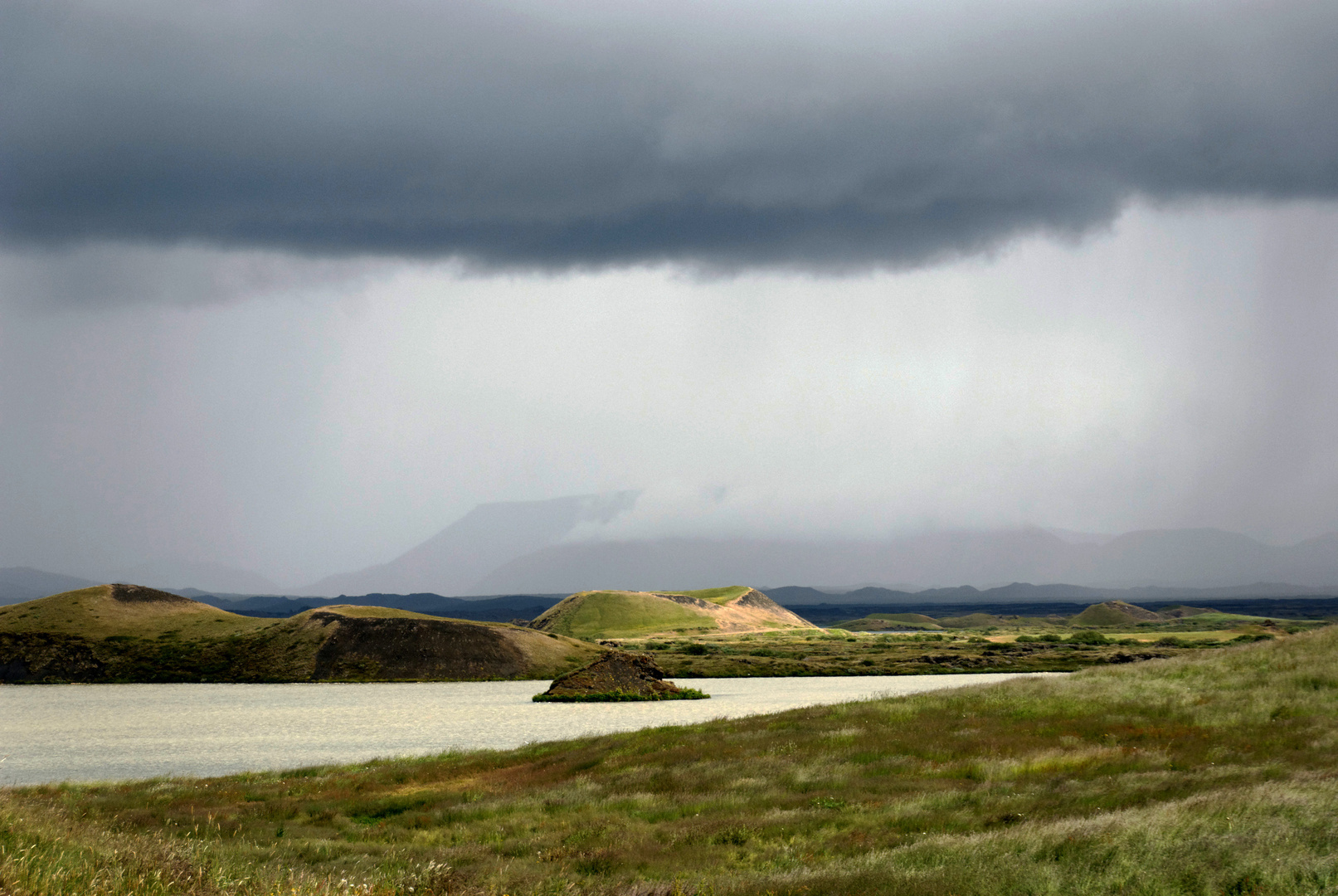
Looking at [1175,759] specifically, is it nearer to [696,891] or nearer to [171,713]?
[696,891]

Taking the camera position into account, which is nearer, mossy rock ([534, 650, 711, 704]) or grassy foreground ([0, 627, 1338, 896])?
grassy foreground ([0, 627, 1338, 896])

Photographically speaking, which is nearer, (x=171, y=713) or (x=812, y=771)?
(x=812, y=771)

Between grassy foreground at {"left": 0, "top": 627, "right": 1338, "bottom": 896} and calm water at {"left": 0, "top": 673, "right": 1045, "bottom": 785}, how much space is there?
7.59 meters

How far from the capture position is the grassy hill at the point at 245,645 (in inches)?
3211

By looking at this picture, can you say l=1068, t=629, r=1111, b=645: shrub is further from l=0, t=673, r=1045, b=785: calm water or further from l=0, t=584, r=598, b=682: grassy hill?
l=0, t=584, r=598, b=682: grassy hill

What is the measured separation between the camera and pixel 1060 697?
111 ft

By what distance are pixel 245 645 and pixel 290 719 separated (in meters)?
42.7

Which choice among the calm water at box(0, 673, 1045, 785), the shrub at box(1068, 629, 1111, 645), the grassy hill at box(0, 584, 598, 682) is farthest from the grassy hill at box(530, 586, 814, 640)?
the calm water at box(0, 673, 1045, 785)

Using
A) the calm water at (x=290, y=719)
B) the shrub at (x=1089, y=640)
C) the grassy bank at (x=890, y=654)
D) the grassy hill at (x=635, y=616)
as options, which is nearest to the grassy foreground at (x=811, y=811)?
the calm water at (x=290, y=719)

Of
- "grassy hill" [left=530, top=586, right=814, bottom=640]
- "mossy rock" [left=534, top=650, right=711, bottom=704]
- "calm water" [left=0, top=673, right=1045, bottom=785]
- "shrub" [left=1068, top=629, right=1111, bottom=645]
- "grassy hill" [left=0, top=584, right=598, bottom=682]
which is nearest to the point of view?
"calm water" [left=0, top=673, right=1045, bottom=785]

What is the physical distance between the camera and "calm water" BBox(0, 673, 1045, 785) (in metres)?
35.9

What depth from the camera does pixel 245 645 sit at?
8800 centimetres

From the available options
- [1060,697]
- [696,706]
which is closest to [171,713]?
[696,706]

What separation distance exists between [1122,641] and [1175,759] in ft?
446
